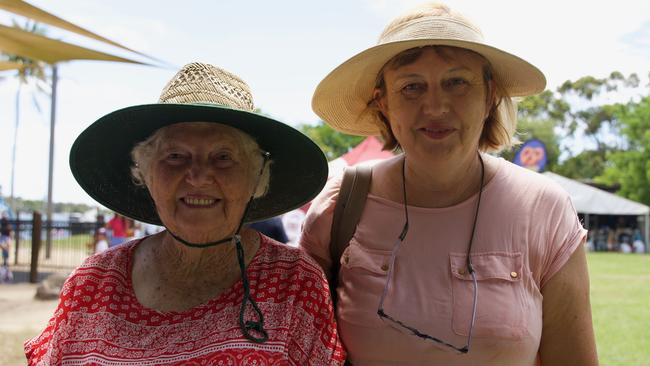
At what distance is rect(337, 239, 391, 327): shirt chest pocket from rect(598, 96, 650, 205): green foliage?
140 feet

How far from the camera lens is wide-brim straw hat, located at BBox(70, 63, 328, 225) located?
6.25ft

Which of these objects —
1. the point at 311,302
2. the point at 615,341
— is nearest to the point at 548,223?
the point at 311,302

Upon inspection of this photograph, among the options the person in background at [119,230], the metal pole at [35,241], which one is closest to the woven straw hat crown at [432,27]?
the person in background at [119,230]

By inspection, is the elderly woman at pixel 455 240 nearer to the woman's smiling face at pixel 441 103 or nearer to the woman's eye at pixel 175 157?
the woman's smiling face at pixel 441 103

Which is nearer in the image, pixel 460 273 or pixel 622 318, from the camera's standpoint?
pixel 460 273

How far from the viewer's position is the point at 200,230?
1.96m

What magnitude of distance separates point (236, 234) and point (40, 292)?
10066 mm

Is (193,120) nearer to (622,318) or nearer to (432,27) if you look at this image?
(432,27)

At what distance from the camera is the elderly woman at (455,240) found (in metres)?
1.90

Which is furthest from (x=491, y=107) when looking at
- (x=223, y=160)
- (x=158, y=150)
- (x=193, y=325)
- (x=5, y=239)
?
(x=5, y=239)

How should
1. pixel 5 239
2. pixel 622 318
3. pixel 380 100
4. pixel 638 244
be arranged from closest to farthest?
pixel 380 100, pixel 622 318, pixel 5 239, pixel 638 244

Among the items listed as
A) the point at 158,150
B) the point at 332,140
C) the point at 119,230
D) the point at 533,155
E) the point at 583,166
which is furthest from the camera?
the point at 583,166

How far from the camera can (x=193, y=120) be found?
1.94m

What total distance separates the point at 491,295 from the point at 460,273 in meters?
0.13
